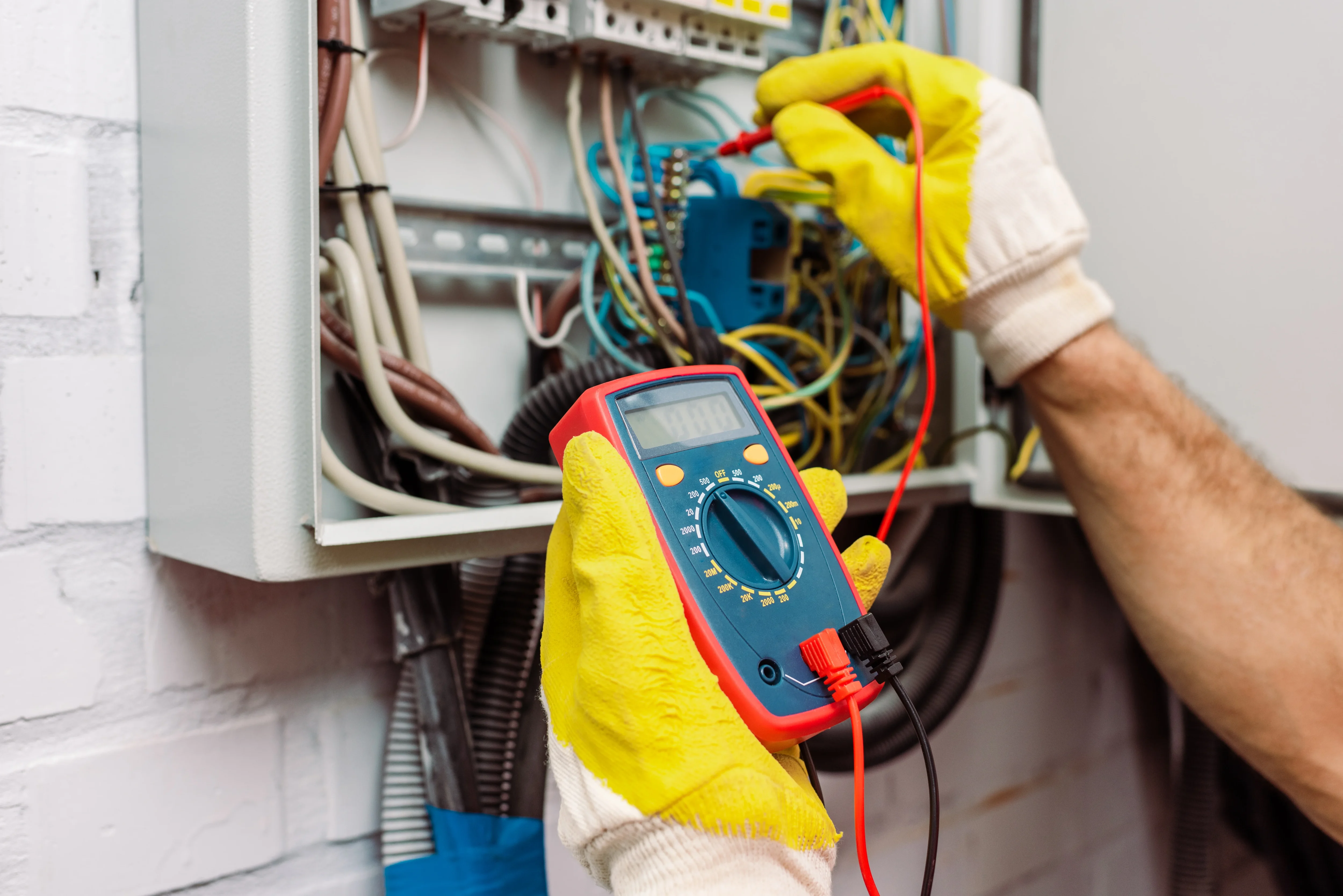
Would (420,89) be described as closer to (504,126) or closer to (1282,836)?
(504,126)

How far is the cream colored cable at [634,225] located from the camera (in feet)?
2.55

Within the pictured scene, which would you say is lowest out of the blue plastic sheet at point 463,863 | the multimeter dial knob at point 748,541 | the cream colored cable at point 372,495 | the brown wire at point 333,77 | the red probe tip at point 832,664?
Answer: the blue plastic sheet at point 463,863

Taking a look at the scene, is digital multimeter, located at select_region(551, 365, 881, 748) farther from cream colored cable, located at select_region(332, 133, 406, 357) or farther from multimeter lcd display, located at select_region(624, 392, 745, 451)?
cream colored cable, located at select_region(332, 133, 406, 357)

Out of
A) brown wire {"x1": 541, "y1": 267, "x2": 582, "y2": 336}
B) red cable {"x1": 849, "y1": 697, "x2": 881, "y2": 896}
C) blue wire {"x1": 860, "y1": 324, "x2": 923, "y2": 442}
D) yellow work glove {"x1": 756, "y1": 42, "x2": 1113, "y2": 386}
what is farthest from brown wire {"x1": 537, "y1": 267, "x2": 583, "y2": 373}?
red cable {"x1": 849, "y1": 697, "x2": 881, "y2": 896}

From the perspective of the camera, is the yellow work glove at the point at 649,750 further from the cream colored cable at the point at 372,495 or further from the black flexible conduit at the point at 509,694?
the black flexible conduit at the point at 509,694

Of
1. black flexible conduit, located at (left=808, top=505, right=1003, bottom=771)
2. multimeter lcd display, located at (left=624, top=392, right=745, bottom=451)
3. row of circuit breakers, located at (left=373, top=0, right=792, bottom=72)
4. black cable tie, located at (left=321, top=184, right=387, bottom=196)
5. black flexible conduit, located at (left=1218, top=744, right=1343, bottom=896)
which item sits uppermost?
row of circuit breakers, located at (left=373, top=0, right=792, bottom=72)

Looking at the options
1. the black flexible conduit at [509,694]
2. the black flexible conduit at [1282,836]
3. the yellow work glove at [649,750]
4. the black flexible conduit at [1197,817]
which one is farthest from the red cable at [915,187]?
the black flexible conduit at [1282,836]

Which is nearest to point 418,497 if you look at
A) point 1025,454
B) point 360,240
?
point 360,240

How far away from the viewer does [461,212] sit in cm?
76

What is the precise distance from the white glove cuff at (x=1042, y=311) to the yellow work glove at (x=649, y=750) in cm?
46

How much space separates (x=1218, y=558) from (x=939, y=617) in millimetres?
372

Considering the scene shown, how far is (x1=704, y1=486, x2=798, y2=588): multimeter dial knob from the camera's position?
1.59ft

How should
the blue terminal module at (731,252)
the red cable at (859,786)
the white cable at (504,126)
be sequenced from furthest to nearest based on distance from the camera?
the blue terminal module at (731,252), the white cable at (504,126), the red cable at (859,786)

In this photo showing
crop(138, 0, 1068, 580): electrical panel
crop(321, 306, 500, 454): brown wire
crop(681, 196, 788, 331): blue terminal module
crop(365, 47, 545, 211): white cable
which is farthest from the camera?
crop(681, 196, 788, 331): blue terminal module
